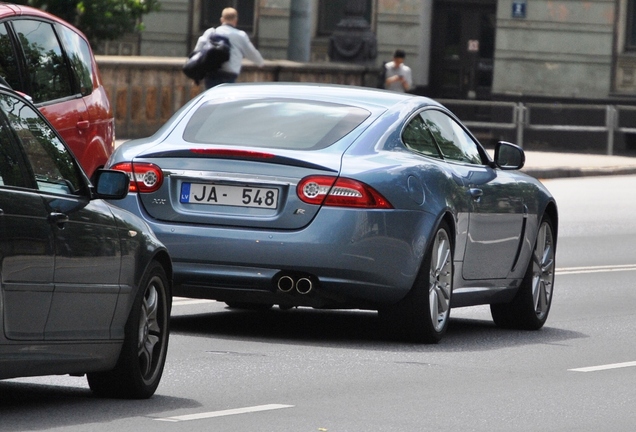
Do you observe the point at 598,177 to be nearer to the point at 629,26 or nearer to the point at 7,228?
the point at 629,26

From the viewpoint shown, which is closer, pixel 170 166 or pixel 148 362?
pixel 148 362

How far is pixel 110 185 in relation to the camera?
273 inches

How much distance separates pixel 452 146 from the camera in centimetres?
1038

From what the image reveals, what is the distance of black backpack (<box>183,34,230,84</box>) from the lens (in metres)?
21.6

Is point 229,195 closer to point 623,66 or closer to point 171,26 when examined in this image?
point 623,66

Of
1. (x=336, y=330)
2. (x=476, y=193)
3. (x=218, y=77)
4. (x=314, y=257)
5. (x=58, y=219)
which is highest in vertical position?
(x=218, y=77)

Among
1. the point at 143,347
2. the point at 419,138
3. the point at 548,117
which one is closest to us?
the point at 143,347

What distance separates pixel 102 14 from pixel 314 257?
67.5 ft

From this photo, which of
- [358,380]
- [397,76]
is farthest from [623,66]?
[358,380]

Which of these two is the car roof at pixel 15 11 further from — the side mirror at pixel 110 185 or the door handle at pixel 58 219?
the door handle at pixel 58 219

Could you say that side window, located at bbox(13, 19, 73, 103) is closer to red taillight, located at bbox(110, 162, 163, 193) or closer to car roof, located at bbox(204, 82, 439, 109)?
car roof, located at bbox(204, 82, 439, 109)

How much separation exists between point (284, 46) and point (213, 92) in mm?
29710

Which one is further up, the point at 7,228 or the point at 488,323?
the point at 7,228

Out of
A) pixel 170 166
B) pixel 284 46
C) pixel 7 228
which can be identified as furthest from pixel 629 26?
pixel 7 228
